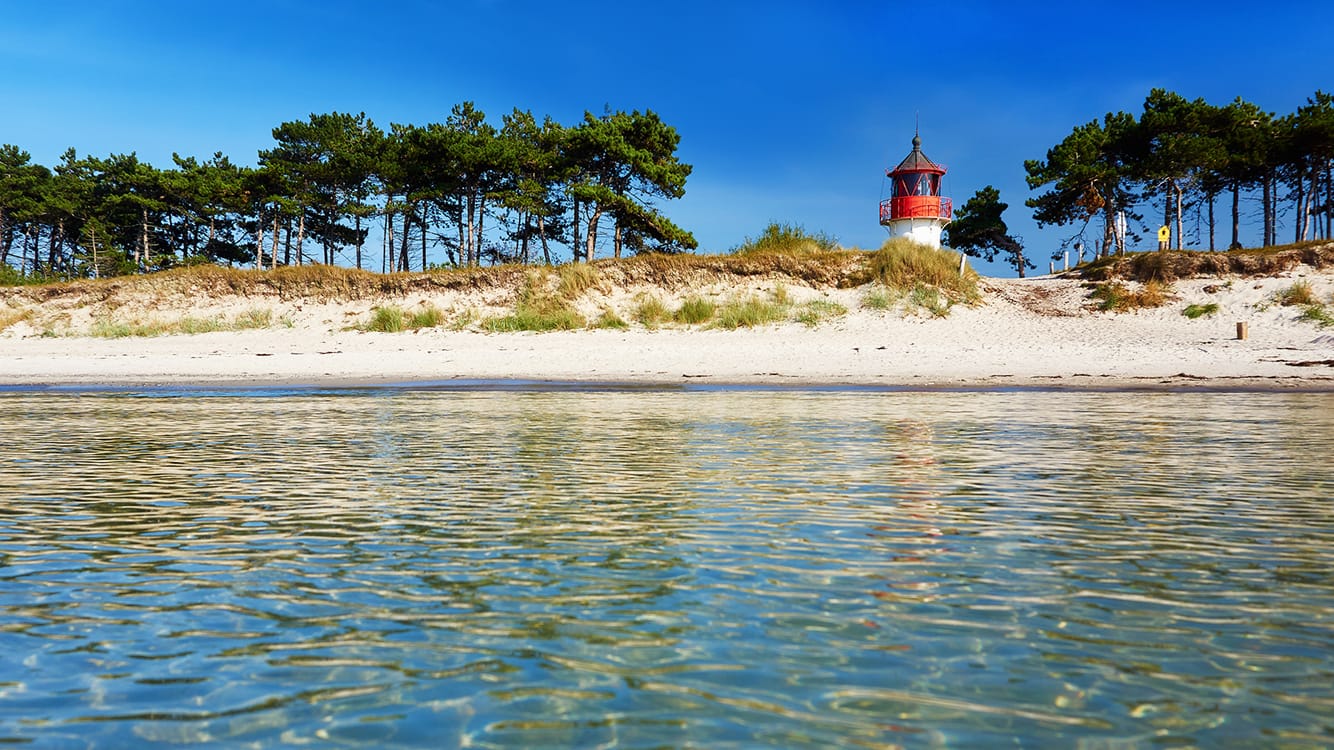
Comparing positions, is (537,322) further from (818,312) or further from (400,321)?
(818,312)

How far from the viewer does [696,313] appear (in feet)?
90.8

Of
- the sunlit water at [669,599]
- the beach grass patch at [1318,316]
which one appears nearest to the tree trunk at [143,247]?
the sunlit water at [669,599]

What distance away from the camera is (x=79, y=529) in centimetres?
451

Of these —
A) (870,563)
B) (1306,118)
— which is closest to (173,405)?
(870,563)

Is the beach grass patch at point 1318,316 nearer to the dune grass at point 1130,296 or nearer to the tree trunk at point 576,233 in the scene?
the dune grass at point 1130,296

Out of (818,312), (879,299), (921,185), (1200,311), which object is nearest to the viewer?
(1200,311)

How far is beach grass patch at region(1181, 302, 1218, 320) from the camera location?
2567 cm

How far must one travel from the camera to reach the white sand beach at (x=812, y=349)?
18.6 m

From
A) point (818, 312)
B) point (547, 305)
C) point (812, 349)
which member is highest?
point (547, 305)

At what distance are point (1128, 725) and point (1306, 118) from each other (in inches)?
2164

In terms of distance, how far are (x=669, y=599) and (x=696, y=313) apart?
24572mm

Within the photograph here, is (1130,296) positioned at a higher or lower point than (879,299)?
higher

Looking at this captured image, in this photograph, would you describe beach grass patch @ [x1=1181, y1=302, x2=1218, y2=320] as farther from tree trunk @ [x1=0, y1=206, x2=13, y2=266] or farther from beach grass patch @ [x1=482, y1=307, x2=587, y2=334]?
tree trunk @ [x1=0, y1=206, x2=13, y2=266]

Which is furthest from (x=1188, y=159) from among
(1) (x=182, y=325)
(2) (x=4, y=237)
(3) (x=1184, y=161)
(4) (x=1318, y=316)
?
(2) (x=4, y=237)
